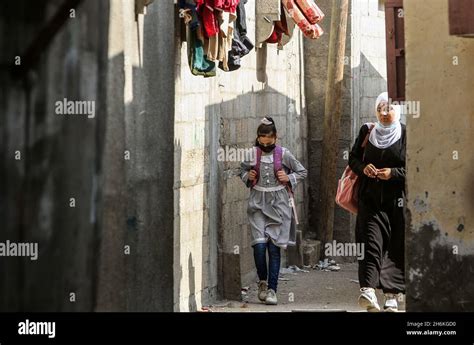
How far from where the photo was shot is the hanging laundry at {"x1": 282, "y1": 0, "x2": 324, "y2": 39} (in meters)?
13.5

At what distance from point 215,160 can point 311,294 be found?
5.95ft

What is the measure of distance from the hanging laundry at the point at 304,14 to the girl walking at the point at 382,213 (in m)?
2.73

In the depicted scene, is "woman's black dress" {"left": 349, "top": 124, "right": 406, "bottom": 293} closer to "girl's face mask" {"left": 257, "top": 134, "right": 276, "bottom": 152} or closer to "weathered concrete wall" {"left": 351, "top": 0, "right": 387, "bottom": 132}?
"girl's face mask" {"left": 257, "top": 134, "right": 276, "bottom": 152}

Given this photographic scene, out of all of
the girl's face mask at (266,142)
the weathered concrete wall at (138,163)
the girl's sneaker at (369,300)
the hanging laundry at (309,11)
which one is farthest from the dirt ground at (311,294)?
the hanging laundry at (309,11)

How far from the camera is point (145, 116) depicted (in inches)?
368

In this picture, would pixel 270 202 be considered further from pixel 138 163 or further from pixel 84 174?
pixel 84 174

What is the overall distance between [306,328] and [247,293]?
391cm

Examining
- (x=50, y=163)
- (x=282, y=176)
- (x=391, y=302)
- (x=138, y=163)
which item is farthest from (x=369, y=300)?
(x=50, y=163)

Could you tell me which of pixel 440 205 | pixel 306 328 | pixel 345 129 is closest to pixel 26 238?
pixel 306 328

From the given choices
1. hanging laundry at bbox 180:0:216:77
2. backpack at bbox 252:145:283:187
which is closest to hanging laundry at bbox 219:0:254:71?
hanging laundry at bbox 180:0:216:77

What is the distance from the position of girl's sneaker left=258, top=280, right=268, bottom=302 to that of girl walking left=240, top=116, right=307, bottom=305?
0.07m

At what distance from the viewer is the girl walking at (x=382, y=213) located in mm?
10867

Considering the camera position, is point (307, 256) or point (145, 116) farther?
point (307, 256)

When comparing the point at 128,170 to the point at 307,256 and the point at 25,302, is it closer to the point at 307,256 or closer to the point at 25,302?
the point at 25,302
